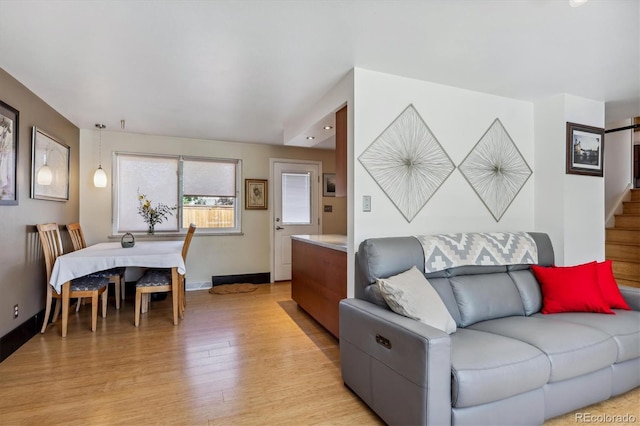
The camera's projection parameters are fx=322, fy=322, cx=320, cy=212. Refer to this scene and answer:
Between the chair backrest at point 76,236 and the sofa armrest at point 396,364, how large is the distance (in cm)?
353

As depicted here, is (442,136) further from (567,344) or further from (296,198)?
(296,198)

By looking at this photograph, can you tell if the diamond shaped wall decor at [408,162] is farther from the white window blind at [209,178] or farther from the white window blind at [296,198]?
the white window blind at [209,178]

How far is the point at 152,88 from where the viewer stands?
293 cm

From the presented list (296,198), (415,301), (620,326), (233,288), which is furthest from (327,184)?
(620,326)

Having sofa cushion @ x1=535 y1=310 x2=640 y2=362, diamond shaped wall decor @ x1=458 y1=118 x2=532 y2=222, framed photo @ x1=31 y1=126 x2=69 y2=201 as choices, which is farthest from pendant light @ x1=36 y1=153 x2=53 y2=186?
sofa cushion @ x1=535 y1=310 x2=640 y2=362

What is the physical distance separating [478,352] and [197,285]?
4.29 m

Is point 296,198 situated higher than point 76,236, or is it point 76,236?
point 296,198

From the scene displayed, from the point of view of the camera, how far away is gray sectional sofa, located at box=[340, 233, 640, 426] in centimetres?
148

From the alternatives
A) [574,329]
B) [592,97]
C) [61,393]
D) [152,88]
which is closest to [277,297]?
[61,393]

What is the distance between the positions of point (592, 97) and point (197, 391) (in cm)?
433

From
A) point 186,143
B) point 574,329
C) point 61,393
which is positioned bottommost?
point 61,393

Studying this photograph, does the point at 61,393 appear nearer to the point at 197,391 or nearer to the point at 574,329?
the point at 197,391

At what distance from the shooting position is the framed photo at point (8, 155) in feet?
8.38

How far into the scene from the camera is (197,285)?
16.2 ft
